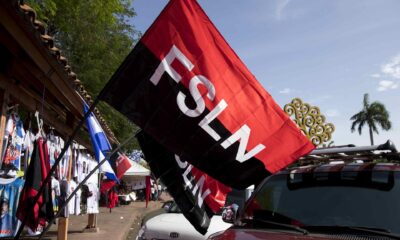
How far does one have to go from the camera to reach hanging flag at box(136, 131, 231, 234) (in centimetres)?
490

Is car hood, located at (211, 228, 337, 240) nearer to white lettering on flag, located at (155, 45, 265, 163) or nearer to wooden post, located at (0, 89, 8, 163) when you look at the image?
white lettering on flag, located at (155, 45, 265, 163)

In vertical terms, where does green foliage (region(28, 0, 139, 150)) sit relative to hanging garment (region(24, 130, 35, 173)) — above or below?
above

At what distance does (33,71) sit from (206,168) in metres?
3.02

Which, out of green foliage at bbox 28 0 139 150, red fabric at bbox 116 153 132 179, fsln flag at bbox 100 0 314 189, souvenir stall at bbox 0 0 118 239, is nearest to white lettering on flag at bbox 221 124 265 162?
fsln flag at bbox 100 0 314 189

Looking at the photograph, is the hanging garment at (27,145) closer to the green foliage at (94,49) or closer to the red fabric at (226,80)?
the red fabric at (226,80)

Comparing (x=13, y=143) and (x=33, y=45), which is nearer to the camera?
(x=33, y=45)

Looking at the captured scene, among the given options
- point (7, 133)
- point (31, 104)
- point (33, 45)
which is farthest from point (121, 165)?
point (33, 45)

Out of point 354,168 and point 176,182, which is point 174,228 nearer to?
point 176,182

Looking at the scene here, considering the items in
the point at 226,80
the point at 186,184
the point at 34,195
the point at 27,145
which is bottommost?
the point at 34,195

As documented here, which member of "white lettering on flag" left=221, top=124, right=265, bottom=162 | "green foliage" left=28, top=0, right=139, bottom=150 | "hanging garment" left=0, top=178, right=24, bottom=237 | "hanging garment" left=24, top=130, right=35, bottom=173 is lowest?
"hanging garment" left=0, top=178, right=24, bottom=237

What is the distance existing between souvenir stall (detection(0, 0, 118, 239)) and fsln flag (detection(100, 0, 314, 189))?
51.2 inches

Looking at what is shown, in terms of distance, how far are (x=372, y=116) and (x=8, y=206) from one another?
60408 millimetres

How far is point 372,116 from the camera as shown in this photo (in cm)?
6053

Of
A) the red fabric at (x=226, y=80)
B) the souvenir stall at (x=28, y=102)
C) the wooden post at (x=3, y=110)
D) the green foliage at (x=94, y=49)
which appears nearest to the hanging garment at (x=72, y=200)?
the souvenir stall at (x=28, y=102)
